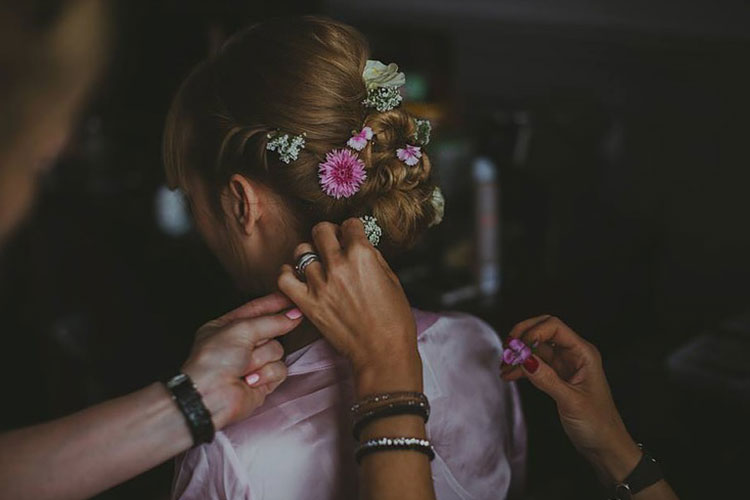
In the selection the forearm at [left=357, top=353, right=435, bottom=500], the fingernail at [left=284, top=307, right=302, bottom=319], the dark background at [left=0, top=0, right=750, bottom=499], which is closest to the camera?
the forearm at [left=357, top=353, right=435, bottom=500]

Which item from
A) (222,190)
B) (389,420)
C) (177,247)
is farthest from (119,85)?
(389,420)

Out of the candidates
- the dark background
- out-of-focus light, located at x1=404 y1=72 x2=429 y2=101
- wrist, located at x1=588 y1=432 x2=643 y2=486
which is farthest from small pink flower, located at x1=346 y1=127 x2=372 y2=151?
out-of-focus light, located at x1=404 y1=72 x2=429 y2=101

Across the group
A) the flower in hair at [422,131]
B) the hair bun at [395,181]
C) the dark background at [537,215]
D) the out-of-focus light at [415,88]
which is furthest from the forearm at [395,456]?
the out-of-focus light at [415,88]

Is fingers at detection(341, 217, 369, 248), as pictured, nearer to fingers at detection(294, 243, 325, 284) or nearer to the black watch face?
fingers at detection(294, 243, 325, 284)

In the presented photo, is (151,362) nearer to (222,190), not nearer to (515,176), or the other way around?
(515,176)

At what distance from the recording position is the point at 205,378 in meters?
0.72

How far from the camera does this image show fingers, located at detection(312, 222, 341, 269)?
72cm

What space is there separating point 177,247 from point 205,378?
1582 millimetres

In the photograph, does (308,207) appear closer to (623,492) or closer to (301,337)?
(301,337)

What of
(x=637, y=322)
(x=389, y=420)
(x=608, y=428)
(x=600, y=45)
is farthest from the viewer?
(x=600, y=45)

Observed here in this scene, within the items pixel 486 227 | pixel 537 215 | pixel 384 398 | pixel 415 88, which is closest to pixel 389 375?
pixel 384 398

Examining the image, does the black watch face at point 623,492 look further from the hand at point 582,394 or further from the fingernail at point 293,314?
the fingernail at point 293,314

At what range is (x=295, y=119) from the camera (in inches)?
31.6

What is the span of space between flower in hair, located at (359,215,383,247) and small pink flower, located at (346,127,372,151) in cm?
9
